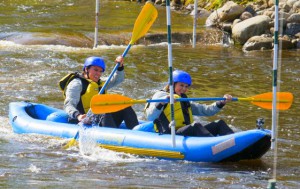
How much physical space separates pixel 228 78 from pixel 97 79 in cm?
538

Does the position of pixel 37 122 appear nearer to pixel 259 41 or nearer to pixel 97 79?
pixel 97 79

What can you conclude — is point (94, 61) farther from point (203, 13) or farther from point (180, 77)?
point (203, 13)

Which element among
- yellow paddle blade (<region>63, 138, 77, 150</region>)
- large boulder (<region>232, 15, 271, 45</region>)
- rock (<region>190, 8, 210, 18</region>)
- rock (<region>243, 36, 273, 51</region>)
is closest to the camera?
yellow paddle blade (<region>63, 138, 77, 150</region>)

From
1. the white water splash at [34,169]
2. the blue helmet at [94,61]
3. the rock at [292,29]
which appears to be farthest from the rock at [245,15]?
the white water splash at [34,169]

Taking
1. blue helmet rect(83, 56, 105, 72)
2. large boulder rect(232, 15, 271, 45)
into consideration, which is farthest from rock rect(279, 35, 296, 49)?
blue helmet rect(83, 56, 105, 72)

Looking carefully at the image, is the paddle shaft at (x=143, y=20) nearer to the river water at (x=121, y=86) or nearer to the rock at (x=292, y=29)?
the river water at (x=121, y=86)

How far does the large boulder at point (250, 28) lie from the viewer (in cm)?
1723

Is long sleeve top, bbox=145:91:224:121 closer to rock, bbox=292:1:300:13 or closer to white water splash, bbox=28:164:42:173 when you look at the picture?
white water splash, bbox=28:164:42:173

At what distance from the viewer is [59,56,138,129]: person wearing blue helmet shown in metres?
8.18

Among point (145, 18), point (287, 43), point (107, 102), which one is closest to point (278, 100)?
point (107, 102)

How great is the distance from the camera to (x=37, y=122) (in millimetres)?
8664

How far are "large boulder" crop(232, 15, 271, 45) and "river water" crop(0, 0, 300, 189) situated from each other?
403mm

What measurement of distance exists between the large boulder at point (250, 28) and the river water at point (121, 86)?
0.40 metres

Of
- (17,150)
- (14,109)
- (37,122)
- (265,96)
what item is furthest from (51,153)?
(265,96)
